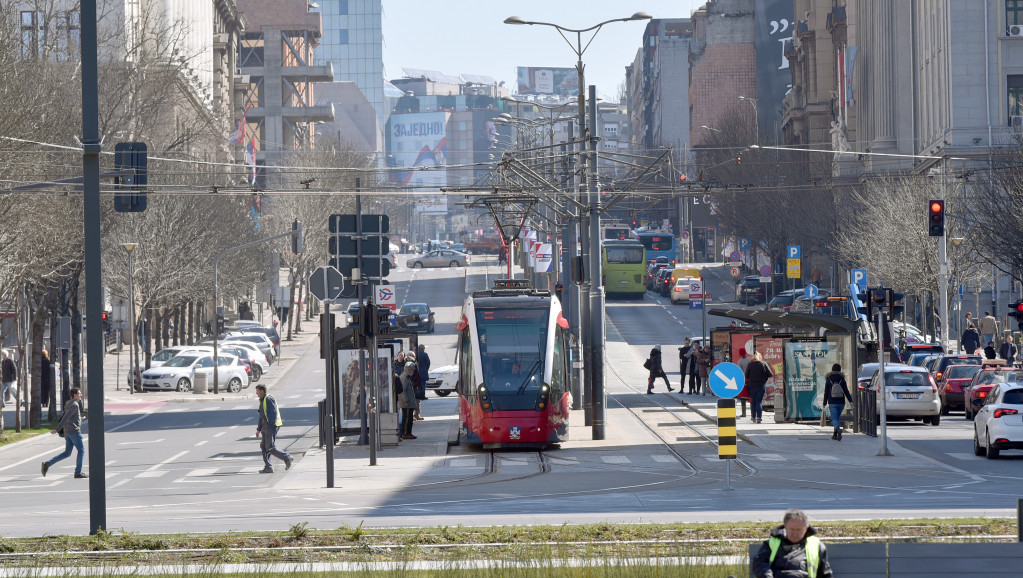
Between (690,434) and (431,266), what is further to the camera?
(431,266)

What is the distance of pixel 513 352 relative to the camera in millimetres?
29438

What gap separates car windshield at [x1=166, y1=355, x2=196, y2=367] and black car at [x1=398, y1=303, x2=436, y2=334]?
19207 mm

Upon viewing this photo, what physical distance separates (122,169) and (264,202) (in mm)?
92678

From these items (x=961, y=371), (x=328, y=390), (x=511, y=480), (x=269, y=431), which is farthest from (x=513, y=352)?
(x=961, y=371)

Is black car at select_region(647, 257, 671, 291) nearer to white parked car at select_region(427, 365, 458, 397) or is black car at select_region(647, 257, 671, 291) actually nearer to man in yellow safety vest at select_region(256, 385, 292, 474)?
white parked car at select_region(427, 365, 458, 397)

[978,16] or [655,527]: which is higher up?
[978,16]

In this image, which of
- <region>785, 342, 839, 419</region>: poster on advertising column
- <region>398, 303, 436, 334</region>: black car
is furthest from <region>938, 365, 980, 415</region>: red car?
<region>398, 303, 436, 334</region>: black car

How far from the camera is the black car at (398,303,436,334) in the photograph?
77312 mm

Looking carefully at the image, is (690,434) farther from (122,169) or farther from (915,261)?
(915,261)

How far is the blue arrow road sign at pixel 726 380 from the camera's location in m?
23.4

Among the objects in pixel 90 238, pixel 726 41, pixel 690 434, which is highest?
pixel 726 41

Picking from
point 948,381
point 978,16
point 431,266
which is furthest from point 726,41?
point 948,381

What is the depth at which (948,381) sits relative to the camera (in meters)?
40.4

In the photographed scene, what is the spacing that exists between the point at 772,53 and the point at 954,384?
10255cm
